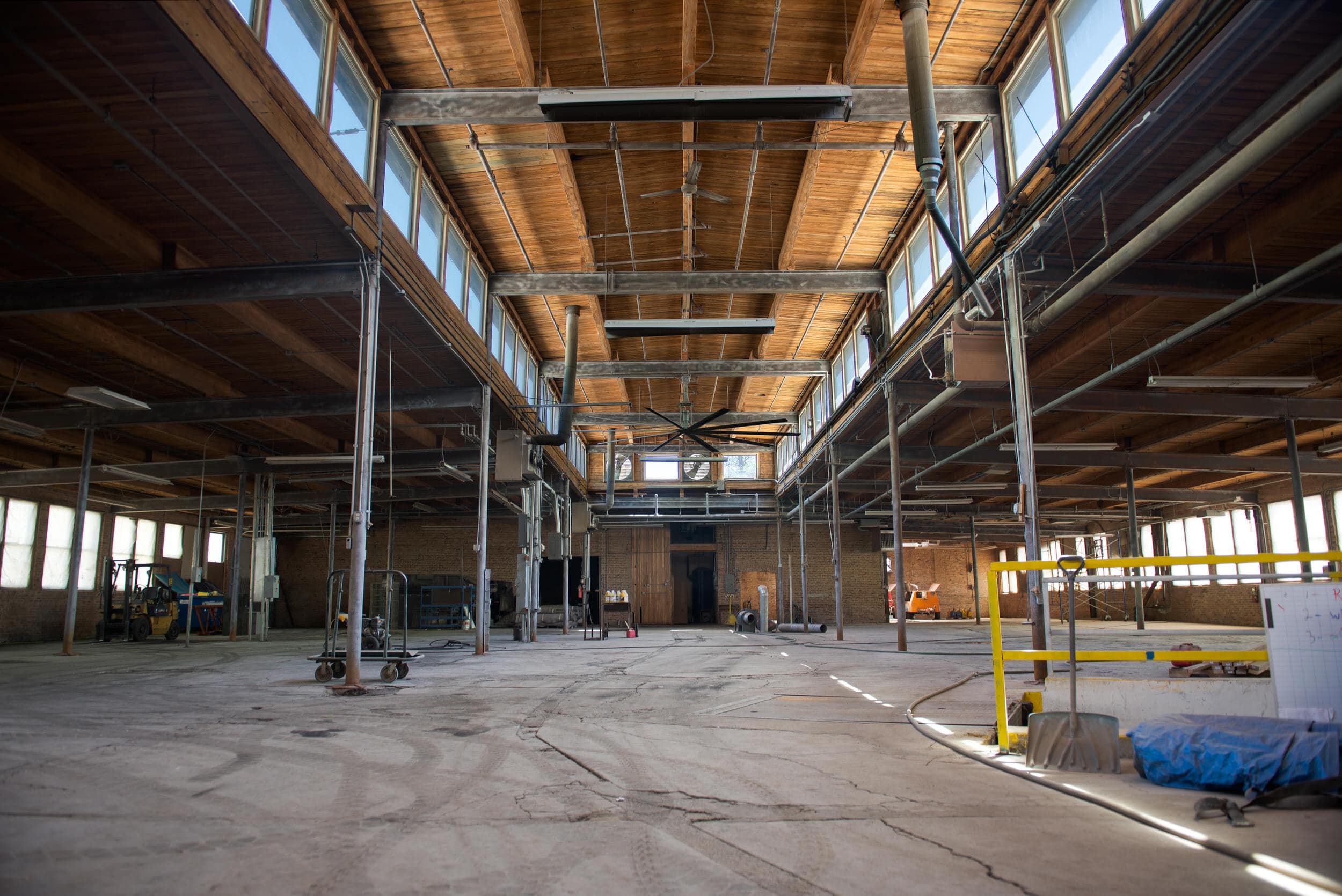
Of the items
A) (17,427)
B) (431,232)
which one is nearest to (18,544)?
(17,427)

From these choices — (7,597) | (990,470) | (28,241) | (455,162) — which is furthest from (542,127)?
(7,597)

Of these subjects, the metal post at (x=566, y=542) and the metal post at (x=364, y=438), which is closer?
the metal post at (x=364, y=438)

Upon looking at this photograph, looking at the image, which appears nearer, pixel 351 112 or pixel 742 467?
pixel 351 112

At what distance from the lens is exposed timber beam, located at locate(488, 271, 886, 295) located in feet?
55.8

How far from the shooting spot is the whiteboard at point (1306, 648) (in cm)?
486

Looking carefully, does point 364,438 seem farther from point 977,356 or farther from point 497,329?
point 497,329

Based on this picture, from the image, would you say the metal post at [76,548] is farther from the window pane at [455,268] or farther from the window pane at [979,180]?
the window pane at [979,180]

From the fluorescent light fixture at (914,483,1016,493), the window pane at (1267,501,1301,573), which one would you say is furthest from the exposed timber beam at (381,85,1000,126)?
the window pane at (1267,501,1301,573)

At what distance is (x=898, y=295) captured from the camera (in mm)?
17328

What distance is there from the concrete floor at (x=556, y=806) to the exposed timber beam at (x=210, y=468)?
13372 mm

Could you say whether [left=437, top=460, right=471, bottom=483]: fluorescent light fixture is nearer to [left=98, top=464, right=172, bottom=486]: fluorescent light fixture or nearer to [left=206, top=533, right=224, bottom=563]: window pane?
[left=98, top=464, right=172, bottom=486]: fluorescent light fixture

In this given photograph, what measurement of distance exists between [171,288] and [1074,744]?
39.8 ft

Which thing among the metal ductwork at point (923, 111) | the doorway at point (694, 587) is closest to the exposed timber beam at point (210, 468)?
the metal ductwork at point (923, 111)

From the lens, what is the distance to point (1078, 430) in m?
22.8
